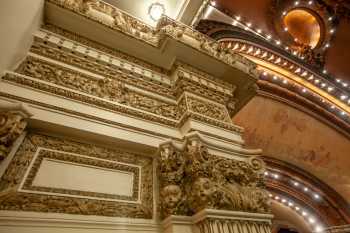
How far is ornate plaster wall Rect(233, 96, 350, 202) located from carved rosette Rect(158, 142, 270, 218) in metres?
5.52

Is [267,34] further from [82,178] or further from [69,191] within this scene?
[69,191]

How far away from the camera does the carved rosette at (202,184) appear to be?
1372 millimetres

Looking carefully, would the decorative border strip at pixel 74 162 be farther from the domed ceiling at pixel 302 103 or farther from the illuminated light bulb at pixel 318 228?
the illuminated light bulb at pixel 318 228

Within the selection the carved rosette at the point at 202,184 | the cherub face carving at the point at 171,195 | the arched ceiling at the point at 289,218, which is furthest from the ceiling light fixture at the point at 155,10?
the arched ceiling at the point at 289,218

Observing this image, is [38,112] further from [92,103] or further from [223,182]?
[223,182]

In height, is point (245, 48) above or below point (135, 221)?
above

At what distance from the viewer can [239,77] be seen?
7.89 ft

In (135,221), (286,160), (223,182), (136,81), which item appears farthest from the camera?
(286,160)

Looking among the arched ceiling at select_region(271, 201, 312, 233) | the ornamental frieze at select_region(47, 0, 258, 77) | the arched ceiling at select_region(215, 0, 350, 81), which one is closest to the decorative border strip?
the ornamental frieze at select_region(47, 0, 258, 77)

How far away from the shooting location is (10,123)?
3.87 feet

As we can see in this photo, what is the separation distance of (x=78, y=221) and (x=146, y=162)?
0.59m

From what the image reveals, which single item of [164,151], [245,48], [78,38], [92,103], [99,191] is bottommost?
[99,191]

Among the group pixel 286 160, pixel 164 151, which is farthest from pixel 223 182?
pixel 286 160

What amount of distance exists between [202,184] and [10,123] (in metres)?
1.09
